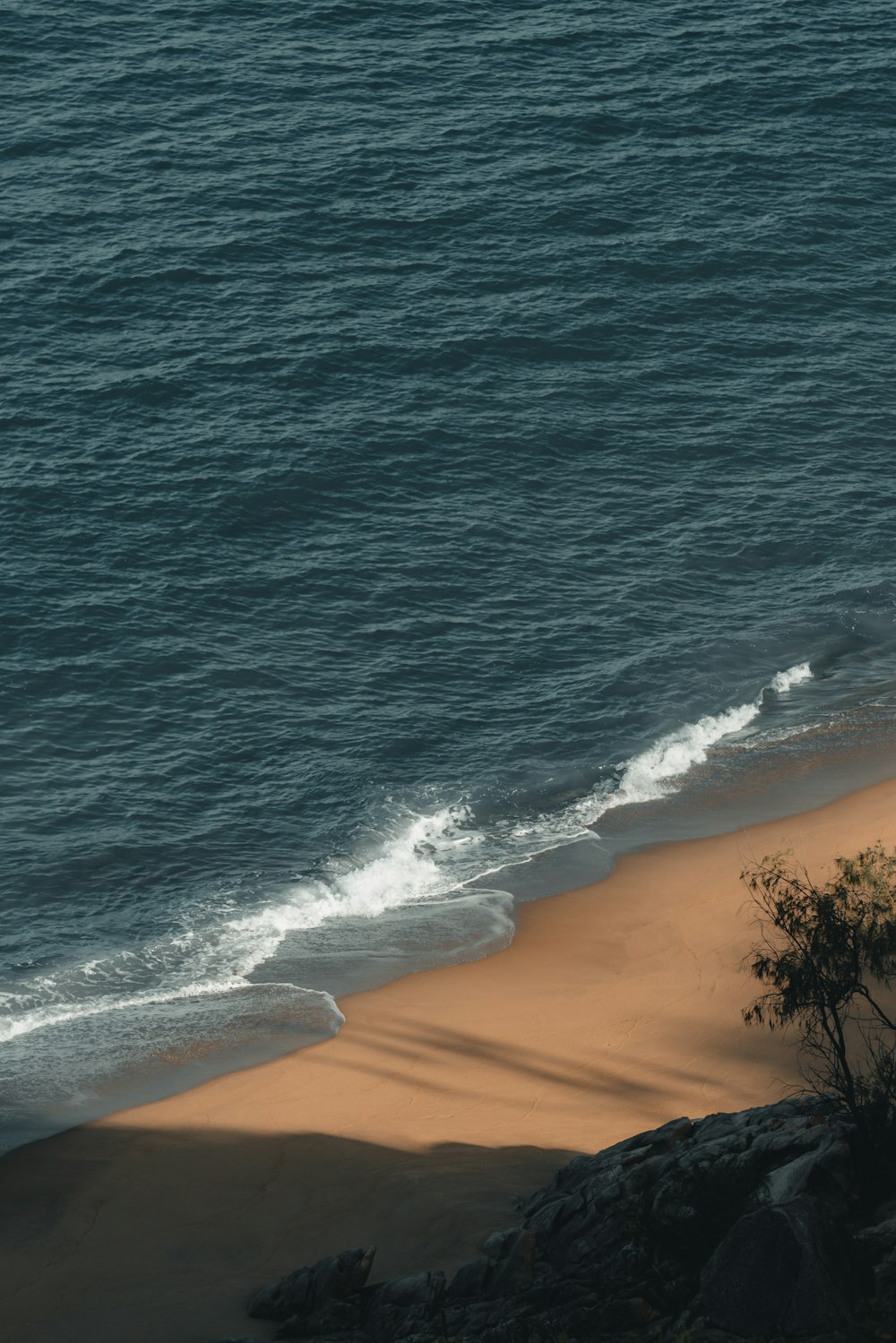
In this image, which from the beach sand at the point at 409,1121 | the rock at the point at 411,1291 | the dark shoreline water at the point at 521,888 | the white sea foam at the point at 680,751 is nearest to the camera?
the rock at the point at 411,1291

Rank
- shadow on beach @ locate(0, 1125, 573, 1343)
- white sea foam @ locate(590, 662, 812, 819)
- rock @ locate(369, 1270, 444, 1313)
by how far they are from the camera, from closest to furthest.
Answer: rock @ locate(369, 1270, 444, 1313)
shadow on beach @ locate(0, 1125, 573, 1343)
white sea foam @ locate(590, 662, 812, 819)

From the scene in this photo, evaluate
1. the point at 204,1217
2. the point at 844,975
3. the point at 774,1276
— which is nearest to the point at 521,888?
the point at 204,1217

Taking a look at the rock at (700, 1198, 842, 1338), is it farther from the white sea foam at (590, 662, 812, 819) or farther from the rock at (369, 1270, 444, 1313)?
the white sea foam at (590, 662, 812, 819)

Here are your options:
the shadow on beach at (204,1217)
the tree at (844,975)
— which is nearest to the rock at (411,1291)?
the shadow on beach at (204,1217)

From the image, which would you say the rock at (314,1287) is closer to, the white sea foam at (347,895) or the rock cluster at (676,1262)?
the rock cluster at (676,1262)

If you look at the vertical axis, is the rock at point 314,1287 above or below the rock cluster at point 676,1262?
below

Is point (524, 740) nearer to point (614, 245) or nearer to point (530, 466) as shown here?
point (530, 466)

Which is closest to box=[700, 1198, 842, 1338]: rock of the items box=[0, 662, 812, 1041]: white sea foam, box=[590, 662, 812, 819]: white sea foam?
box=[0, 662, 812, 1041]: white sea foam
